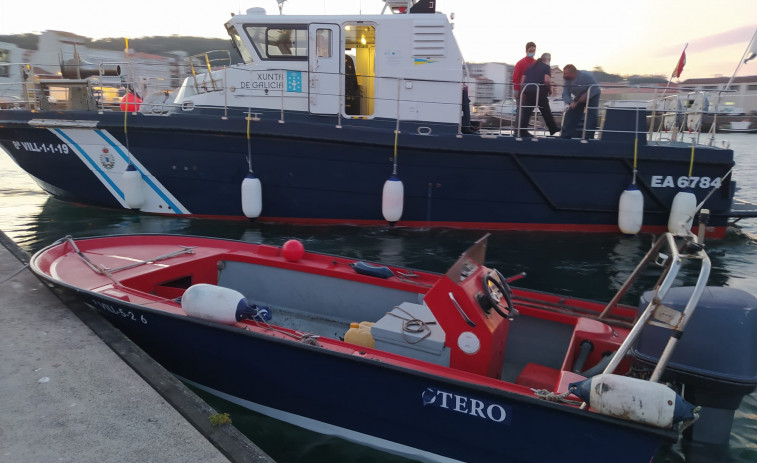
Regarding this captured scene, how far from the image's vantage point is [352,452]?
124 inches

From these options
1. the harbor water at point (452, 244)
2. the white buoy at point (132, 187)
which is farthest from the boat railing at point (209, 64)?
the harbor water at point (452, 244)

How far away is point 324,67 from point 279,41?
30.7 inches

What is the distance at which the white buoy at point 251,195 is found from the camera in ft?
24.7

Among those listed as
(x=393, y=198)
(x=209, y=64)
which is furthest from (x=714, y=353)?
(x=209, y=64)

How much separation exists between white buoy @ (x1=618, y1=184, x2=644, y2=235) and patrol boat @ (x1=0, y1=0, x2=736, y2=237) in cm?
3

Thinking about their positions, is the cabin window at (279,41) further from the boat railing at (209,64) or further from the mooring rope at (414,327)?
the mooring rope at (414,327)

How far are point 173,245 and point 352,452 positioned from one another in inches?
107

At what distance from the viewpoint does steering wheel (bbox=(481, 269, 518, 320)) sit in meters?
3.19

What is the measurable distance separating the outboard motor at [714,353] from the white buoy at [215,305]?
2.34 metres

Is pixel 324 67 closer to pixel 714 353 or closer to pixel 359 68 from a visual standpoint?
pixel 359 68

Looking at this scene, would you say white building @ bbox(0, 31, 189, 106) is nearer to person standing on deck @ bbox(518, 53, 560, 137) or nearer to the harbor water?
the harbor water

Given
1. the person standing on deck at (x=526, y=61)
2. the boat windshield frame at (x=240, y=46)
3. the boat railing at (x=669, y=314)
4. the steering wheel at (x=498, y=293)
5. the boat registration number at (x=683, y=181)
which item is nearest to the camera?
the boat railing at (x=669, y=314)

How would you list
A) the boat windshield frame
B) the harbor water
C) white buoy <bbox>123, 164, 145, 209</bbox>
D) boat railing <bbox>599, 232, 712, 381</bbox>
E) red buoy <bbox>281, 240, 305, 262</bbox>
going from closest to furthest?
boat railing <bbox>599, 232, 712, 381</bbox>
red buoy <bbox>281, 240, 305, 262</bbox>
the harbor water
white buoy <bbox>123, 164, 145, 209</bbox>
the boat windshield frame

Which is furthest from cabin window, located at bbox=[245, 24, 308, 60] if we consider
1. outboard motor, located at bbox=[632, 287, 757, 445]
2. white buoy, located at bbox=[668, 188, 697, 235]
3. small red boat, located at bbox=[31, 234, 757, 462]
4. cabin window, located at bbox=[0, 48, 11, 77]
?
cabin window, located at bbox=[0, 48, 11, 77]
